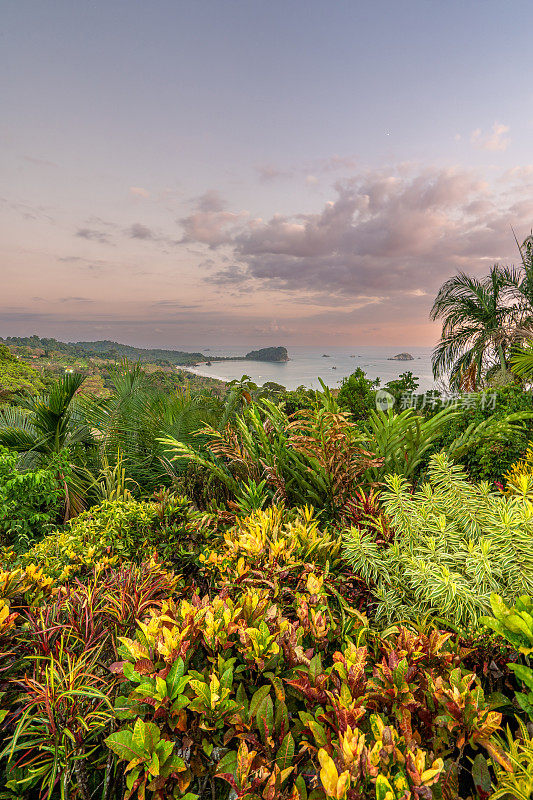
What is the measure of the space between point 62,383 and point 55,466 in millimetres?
853

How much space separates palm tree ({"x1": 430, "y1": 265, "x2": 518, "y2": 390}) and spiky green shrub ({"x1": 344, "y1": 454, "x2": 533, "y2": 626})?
9.79 meters

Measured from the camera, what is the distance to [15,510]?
2.72 meters

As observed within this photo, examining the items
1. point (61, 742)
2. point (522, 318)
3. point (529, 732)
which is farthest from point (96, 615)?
point (522, 318)

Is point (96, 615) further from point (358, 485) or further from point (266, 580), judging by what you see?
point (358, 485)

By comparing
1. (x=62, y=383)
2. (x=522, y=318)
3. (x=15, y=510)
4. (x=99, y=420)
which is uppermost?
(x=522, y=318)

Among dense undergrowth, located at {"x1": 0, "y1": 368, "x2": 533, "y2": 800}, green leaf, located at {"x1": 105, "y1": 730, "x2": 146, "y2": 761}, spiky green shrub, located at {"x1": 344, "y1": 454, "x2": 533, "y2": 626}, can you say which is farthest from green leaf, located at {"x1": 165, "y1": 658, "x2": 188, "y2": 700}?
spiky green shrub, located at {"x1": 344, "y1": 454, "x2": 533, "y2": 626}

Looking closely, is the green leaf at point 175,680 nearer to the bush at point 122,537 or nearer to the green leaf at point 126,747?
the green leaf at point 126,747

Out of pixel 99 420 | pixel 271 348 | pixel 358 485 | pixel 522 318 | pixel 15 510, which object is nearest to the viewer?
pixel 358 485

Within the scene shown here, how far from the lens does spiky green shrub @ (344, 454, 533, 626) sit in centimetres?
123

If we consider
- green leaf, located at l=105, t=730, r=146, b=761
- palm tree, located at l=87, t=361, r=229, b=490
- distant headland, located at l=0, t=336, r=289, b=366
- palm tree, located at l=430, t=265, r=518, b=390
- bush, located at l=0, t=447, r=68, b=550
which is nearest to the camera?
green leaf, located at l=105, t=730, r=146, b=761

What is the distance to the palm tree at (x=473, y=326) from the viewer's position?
1030 cm

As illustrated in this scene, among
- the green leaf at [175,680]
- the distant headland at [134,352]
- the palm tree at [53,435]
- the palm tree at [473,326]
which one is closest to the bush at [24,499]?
the palm tree at [53,435]

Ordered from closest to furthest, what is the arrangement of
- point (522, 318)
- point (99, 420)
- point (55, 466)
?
point (55, 466), point (99, 420), point (522, 318)

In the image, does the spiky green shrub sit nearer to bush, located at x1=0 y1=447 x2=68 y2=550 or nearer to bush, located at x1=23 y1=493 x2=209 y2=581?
bush, located at x1=23 y1=493 x2=209 y2=581
